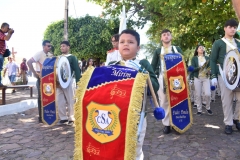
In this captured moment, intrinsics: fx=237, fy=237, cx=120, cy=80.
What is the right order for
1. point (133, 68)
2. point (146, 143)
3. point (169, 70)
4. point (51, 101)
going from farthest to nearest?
point (51, 101)
point (169, 70)
point (146, 143)
point (133, 68)

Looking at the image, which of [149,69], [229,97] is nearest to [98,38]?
[229,97]

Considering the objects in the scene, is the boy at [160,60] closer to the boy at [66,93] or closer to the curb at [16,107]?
the boy at [66,93]

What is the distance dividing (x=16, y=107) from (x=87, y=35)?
11.7m

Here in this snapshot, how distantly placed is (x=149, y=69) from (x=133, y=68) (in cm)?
30

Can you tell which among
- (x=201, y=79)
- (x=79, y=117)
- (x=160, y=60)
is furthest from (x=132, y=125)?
(x=201, y=79)

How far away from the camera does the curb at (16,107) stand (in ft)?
20.8

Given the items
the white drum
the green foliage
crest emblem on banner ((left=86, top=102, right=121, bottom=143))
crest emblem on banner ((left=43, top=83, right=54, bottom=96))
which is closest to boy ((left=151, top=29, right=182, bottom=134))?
the white drum

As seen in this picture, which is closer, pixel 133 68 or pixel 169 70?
pixel 133 68

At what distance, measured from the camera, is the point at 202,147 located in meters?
3.68

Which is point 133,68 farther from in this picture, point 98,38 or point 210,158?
point 98,38

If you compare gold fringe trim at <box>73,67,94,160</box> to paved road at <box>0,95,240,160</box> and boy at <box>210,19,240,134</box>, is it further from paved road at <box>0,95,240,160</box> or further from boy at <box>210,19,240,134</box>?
boy at <box>210,19,240,134</box>

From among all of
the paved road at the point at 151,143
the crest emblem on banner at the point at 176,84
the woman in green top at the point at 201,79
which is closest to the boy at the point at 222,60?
the paved road at the point at 151,143

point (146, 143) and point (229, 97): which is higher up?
point (229, 97)

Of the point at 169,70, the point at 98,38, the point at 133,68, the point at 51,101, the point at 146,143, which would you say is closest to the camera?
the point at 133,68
